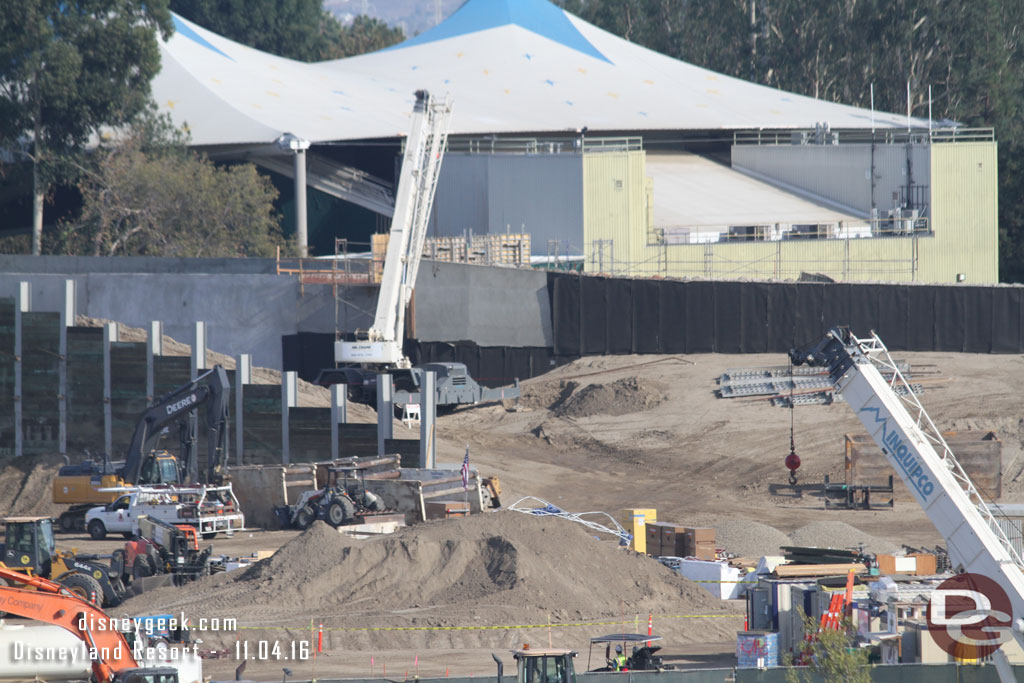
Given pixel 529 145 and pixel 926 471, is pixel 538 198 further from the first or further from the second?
pixel 926 471

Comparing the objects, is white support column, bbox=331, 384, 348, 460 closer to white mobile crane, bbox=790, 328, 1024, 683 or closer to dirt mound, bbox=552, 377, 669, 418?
dirt mound, bbox=552, 377, 669, 418

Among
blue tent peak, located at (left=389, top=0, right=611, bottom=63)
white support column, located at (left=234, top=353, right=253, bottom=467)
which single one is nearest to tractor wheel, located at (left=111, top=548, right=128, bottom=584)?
white support column, located at (left=234, top=353, right=253, bottom=467)

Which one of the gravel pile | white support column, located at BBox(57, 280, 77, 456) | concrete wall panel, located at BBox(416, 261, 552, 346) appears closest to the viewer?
the gravel pile

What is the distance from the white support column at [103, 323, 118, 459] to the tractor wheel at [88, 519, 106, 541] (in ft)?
28.7

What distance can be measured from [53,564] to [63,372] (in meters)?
18.2

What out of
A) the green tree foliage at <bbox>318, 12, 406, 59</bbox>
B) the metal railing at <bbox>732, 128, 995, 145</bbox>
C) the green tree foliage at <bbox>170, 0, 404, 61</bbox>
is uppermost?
the green tree foliage at <bbox>318, 12, 406, 59</bbox>

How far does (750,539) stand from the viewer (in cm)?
2922

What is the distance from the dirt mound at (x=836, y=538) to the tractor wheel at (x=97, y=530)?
49.1 feet

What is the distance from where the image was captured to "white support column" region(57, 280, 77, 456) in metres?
42.1

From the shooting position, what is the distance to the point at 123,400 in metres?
41.6

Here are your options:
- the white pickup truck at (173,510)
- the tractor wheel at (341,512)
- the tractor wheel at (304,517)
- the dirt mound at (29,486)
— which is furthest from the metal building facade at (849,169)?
the white pickup truck at (173,510)

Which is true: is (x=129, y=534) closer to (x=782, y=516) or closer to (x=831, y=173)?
(x=782, y=516)

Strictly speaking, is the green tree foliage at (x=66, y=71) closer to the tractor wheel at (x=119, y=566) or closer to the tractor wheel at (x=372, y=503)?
the tractor wheel at (x=372, y=503)

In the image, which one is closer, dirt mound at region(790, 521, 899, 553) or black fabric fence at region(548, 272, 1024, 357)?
dirt mound at region(790, 521, 899, 553)
